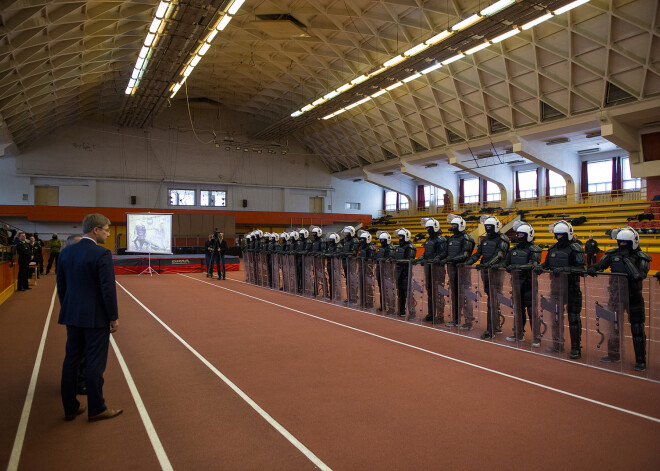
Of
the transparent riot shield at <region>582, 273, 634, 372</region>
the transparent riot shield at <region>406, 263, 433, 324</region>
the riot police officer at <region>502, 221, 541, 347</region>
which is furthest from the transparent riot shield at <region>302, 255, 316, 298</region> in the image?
the transparent riot shield at <region>582, 273, 634, 372</region>

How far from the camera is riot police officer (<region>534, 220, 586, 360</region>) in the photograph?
20.8 ft

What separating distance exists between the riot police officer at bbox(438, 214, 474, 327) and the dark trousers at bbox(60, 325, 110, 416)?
596cm

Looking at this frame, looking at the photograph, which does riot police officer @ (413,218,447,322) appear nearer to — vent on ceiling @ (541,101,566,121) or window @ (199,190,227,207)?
vent on ceiling @ (541,101,566,121)

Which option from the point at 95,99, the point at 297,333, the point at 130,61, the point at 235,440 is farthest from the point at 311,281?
the point at 95,99

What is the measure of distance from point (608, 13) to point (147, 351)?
61.7ft

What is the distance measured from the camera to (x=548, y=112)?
22406 mm

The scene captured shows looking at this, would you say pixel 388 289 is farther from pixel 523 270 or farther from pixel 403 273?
pixel 523 270

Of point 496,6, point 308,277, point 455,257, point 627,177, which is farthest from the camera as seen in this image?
point 627,177

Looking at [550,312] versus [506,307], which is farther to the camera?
[506,307]

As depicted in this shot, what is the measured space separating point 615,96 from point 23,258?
23.6 meters

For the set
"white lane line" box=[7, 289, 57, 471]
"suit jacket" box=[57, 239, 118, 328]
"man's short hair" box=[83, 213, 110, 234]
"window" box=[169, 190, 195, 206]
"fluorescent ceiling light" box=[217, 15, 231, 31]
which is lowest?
"white lane line" box=[7, 289, 57, 471]

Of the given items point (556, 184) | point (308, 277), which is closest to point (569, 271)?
point (308, 277)

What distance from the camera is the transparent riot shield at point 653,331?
553 centimetres

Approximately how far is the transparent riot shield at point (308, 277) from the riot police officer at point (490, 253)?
18.6 feet
